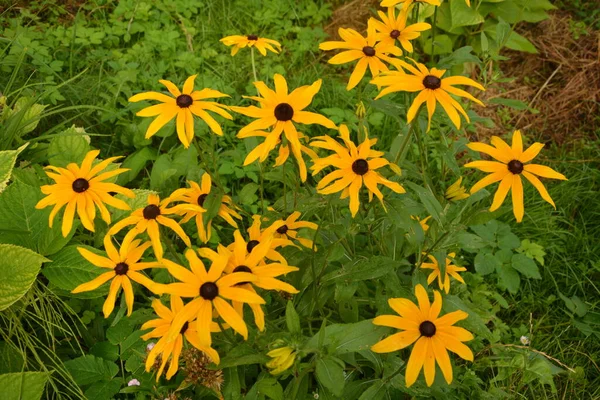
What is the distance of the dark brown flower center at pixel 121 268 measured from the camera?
1277 mm

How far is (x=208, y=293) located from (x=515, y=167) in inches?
26.4

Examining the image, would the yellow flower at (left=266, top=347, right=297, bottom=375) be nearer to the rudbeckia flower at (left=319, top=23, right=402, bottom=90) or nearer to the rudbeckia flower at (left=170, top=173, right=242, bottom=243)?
the rudbeckia flower at (left=170, top=173, right=242, bottom=243)

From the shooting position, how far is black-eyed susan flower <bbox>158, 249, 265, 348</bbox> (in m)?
1.05

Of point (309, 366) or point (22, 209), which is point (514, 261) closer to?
point (309, 366)

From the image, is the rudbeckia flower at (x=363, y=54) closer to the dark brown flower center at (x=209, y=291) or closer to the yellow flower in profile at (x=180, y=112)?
the yellow flower in profile at (x=180, y=112)

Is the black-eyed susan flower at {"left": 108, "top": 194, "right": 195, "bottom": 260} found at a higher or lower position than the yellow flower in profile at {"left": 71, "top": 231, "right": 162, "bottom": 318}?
higher

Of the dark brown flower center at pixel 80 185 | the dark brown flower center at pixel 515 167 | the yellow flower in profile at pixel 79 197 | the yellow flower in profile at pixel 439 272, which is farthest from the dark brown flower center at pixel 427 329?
the dark brown flower center at pixel 80 185

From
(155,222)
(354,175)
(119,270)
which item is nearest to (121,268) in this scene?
(119,270)

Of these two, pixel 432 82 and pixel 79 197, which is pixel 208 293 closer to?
pixel 79 197

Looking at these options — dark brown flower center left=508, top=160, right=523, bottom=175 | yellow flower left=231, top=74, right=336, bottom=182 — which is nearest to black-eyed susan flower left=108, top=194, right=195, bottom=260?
yellow flower left=231, top=74, right=336, bottom=182

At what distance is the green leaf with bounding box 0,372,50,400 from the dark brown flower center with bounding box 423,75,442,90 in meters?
1.16

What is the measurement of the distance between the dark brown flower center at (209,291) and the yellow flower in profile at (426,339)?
0.31m

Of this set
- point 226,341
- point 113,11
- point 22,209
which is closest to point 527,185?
point 226,341

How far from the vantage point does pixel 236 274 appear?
108 centimetres
